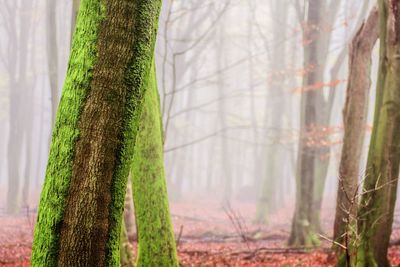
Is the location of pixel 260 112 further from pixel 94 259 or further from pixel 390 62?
pixel 94 259

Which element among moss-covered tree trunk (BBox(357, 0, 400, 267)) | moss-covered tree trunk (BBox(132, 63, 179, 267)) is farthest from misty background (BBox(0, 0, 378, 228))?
moss-covered tree trunk (BBox(132, 63, 179, 267))

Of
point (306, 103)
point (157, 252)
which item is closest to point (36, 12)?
point (306, 103)

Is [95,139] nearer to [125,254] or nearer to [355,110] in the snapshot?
[125,254]

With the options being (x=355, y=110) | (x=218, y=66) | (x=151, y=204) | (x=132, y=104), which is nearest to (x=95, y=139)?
(x=132, y=104)

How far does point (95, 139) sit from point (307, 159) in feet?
32.6

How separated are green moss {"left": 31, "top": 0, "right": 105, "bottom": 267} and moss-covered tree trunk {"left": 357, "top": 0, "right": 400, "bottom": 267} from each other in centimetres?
392

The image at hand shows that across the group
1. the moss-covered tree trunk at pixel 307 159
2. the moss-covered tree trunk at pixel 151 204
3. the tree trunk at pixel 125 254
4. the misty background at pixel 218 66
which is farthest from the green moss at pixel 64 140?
the misty background at pixel 218 66

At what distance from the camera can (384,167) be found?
19.1 ft

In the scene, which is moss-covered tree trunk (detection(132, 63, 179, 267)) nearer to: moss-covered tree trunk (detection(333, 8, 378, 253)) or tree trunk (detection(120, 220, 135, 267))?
tree trunk (detection(120, 220, 135, 267))

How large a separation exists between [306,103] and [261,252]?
16.2ft

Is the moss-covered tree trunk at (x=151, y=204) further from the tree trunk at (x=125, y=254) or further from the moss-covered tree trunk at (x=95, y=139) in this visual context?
the moss-covered tree trunk at (x=95, y=139)

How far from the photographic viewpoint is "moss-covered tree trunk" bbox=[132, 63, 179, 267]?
5805mm

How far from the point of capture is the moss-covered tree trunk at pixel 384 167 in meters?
5.75

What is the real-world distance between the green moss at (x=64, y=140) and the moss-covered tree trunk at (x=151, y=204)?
105 inches
